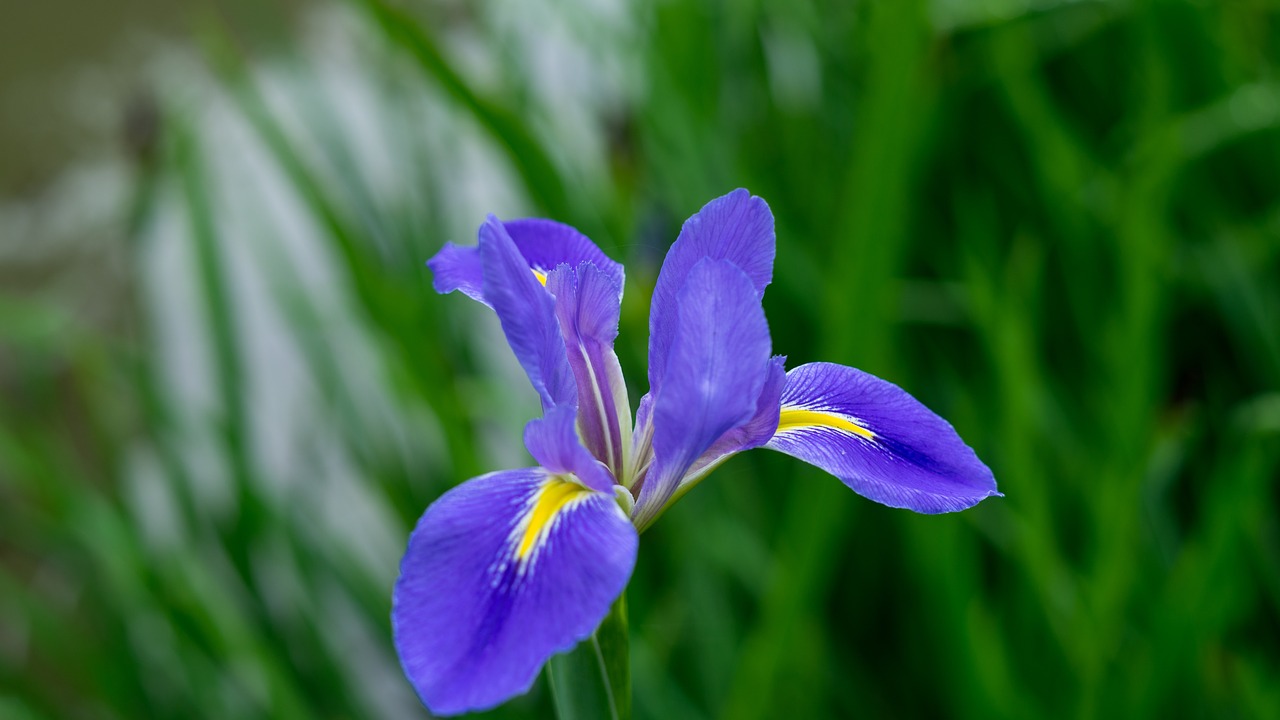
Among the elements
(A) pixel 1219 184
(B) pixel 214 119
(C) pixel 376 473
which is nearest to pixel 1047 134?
(A) pixel 1219 184

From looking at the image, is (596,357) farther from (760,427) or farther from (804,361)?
(804,361)

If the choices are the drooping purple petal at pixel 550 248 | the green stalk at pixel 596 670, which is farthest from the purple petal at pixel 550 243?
the green stalk at pixel 596 670

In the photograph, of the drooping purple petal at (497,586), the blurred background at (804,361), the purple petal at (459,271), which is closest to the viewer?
the drooping purple petal at (497,586)

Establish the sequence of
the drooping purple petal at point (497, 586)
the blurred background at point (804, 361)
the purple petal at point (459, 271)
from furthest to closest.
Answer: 1. the blurred background at point (804, 361)
2. the purple petal at point (459, 271)
3. the drooping purple petal at point (497, 586)

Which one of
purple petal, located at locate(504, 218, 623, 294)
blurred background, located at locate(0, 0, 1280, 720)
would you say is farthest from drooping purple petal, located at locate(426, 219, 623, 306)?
blurred background, located at locate(0, 0, 1280, 720)

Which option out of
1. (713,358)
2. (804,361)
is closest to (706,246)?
(713,358)

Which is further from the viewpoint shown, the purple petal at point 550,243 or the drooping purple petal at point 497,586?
the purple petal at point 550,243

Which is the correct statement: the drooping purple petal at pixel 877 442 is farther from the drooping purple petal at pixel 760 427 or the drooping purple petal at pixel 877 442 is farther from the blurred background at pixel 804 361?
the blurred background at pixel 804 361

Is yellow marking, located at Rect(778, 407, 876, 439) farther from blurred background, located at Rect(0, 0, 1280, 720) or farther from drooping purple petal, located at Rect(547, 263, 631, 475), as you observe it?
blurred background, located at Rect(0, 0, 1280, 720)

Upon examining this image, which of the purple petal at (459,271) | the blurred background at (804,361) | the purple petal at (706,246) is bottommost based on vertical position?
the blurred background at (804,361)
